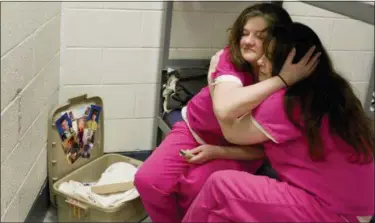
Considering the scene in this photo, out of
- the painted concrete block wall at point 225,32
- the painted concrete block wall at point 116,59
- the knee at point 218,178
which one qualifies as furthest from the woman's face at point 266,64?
the painted concrete block wall at point 116,59

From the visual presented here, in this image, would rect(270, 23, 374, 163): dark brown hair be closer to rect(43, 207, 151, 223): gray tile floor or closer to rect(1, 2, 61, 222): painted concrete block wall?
rect(1, 2, 61, 222): painted concrete block wall

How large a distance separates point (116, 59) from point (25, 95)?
2.49 feet

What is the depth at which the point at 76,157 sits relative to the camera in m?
2.27

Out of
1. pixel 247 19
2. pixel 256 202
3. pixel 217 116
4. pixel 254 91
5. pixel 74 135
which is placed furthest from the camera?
pixel 74 135

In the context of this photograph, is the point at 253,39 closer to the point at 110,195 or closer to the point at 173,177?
the point at 173,177

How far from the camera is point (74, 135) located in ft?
7.28

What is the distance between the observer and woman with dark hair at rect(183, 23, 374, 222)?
1.39 meters

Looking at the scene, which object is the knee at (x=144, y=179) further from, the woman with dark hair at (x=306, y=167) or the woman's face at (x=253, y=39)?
the woman's face at (x=253, y=39)

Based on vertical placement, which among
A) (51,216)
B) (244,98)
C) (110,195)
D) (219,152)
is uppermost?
(244,98)

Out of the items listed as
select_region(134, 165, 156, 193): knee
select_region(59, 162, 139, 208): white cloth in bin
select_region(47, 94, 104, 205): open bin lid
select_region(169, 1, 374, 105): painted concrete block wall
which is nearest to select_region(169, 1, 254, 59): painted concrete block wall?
select_region(169, 1, 374, 105): painted concrete block wall

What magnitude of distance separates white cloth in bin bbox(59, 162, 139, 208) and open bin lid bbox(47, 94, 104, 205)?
0.08 m

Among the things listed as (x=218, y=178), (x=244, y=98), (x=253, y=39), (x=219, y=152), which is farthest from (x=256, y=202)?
(x=253, y=39)

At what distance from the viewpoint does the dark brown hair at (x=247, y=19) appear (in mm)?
1706

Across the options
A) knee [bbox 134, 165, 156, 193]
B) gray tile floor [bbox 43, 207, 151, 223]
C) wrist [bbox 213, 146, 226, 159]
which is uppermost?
wrist [bbox 213, 146, 226, 159]
